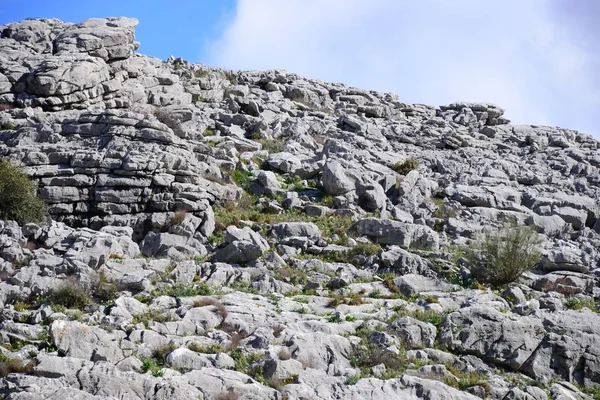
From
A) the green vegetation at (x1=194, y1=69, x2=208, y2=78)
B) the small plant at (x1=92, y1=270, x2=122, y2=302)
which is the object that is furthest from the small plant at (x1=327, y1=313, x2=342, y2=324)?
the green vegetation at (x1=194, y1=69, x2=208, y2=78)

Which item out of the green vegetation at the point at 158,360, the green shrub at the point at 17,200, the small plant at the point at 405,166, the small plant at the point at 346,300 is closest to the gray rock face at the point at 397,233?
the small plant at the point at 346,300

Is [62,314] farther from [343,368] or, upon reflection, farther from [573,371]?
[573,371]

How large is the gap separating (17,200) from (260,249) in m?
7.11

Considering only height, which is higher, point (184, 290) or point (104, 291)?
point (184, 290)

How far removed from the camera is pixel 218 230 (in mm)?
19812

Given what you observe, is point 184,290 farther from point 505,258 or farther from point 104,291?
point 505,258

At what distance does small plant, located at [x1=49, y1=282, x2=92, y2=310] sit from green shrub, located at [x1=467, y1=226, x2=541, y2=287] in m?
10.9

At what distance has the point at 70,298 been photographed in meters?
13.1

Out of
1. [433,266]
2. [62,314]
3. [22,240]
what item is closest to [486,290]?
[433,266]

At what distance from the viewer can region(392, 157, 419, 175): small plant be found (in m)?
28.2

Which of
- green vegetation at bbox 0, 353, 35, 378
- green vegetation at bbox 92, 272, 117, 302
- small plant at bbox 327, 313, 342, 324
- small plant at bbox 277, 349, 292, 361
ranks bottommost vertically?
green vegetation at bbox 0, 353, 35, 378

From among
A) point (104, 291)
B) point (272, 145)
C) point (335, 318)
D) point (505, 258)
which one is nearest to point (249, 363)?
point (335, 318)

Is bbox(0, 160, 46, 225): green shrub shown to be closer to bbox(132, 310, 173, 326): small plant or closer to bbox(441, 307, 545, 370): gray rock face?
bbox(132, 310, 173, 326): small plant

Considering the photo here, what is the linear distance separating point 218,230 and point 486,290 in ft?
27.7
